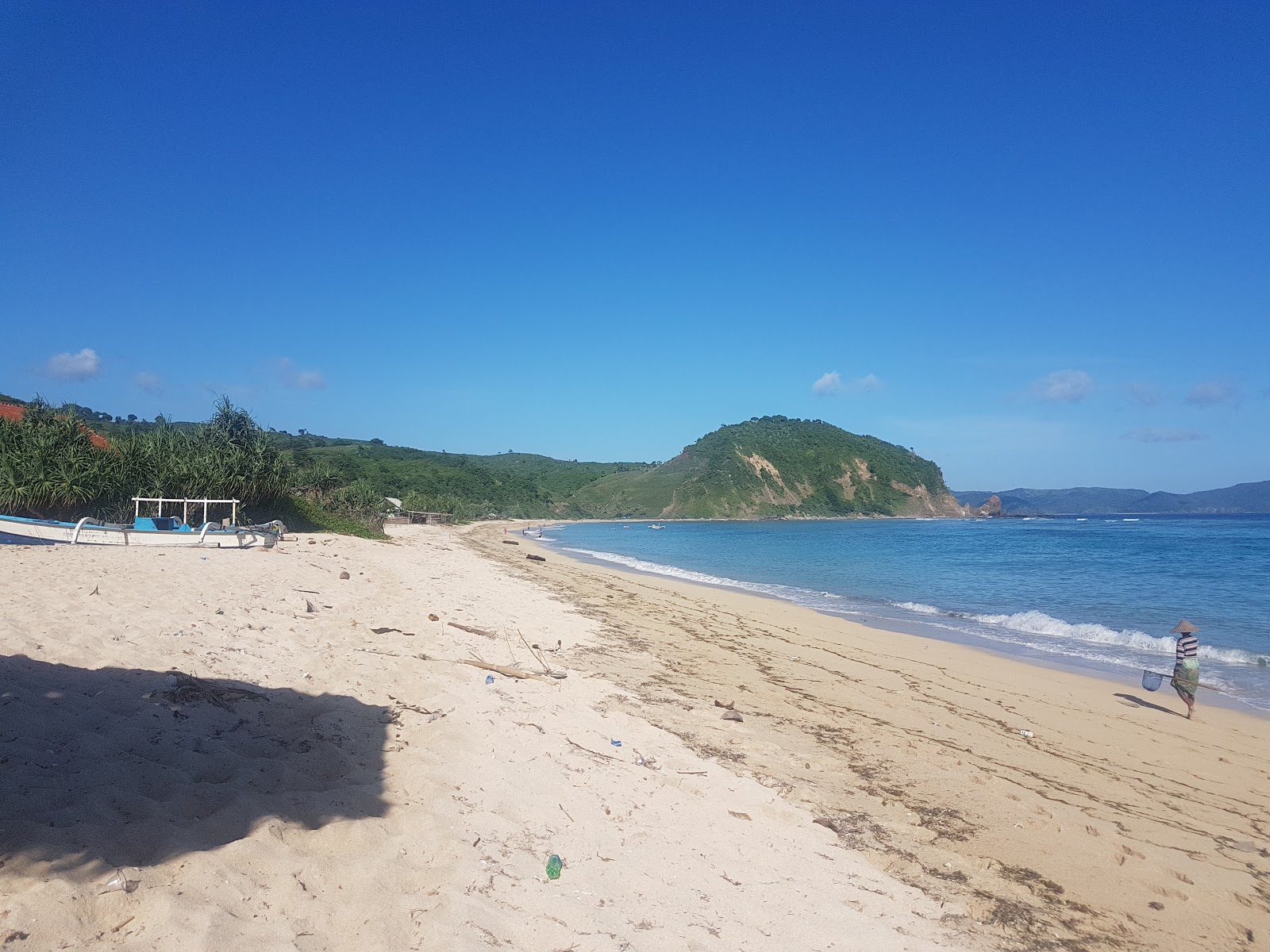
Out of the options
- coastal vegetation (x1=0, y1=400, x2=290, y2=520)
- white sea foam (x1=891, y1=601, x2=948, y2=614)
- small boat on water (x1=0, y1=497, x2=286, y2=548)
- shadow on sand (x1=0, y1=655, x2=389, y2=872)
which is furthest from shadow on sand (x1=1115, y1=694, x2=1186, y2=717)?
coastal vegetation (x1=0, y1=400, x2=290, y2=520)

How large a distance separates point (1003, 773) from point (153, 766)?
6755 mm

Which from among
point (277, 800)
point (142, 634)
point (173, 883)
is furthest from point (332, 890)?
point (142, 634)

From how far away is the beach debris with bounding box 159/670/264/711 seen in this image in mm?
4895

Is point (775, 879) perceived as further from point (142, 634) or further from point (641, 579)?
point (641, 579)

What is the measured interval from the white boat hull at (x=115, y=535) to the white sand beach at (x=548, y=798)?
234 inches

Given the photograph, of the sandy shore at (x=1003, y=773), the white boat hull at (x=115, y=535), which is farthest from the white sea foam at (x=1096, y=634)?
the white boat hull at (x=115, y=535)

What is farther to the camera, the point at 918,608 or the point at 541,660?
the point at 918,608

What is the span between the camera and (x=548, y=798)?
15.0 feet

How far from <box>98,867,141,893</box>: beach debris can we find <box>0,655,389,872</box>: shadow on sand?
0.12m

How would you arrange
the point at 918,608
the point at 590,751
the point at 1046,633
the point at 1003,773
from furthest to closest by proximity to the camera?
the point at 918,608 → the point at 1046,633 → the point at 1003,773 → the point at 590,751

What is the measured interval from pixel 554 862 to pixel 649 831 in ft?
2.79

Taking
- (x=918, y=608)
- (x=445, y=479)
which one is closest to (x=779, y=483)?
(x=445, y=479)

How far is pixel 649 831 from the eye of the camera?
4352mm

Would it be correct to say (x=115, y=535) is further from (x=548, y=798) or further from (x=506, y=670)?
(x=548, y=798)
